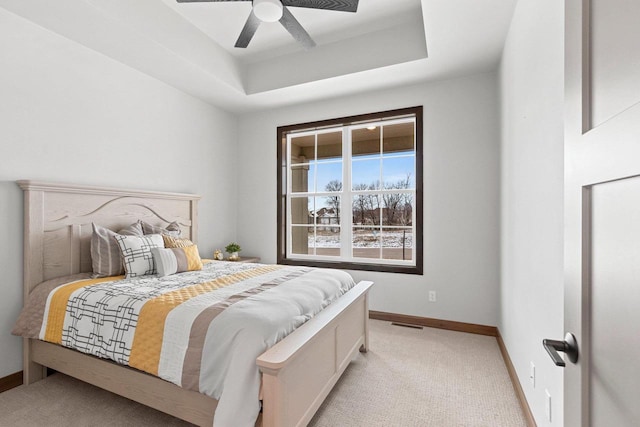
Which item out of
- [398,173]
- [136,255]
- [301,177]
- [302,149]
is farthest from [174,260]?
[398,173]

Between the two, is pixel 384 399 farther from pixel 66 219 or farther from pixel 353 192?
pixel 66 219

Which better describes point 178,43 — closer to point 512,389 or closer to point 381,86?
point 381,86

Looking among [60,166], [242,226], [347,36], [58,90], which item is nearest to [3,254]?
[60,166]

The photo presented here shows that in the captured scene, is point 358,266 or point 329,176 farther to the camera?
point 329,176

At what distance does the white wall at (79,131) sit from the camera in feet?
7.48

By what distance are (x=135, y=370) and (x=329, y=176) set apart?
3014 mm

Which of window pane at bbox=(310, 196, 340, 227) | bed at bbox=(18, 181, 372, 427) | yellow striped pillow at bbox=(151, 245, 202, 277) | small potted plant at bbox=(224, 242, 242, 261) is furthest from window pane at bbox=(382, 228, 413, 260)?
yellow striped pillow at bbox=(151, 245, 202, 277)

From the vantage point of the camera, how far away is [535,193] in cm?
174

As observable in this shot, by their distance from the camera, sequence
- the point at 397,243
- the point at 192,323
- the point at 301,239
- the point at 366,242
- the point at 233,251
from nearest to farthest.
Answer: the point at 192,323
the point at 397,243
the point at 366,242
the point at 233,251
the point at 301,239

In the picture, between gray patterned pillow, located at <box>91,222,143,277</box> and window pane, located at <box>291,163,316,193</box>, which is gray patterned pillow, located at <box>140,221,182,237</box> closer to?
gray patterned pillow, located at <box>91,222,143,277</box>

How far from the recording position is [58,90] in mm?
2568

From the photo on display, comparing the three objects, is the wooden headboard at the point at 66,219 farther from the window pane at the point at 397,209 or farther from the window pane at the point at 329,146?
the window pane at the point at 397,209

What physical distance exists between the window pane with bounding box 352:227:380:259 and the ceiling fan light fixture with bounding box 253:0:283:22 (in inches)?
100

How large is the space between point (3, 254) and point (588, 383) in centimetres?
324
